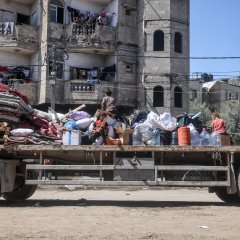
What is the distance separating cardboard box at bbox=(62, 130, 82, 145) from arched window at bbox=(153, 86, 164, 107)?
20.6 m

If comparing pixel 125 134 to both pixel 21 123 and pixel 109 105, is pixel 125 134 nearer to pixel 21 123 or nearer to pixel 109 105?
pixel 109 105

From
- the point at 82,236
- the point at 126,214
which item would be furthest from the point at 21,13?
the point at 82,236

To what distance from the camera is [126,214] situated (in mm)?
8820

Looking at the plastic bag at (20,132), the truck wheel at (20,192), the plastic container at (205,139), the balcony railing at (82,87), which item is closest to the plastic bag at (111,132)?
the plastic bag at (20,132)

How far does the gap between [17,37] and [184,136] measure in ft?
70.2

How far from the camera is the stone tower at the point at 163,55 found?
30578mm

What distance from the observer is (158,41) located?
31297mm

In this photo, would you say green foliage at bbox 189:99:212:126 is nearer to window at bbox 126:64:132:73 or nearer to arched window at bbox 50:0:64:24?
window at bbox 126:64:132:73

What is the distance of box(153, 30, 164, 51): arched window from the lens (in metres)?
31.2

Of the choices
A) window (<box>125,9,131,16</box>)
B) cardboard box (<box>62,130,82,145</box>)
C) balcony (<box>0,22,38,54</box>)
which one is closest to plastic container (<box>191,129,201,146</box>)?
cardboard box (<box>62,130,82,145</box>)

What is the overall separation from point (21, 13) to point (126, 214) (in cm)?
2571

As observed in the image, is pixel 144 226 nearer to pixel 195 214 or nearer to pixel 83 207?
pixel 195 214

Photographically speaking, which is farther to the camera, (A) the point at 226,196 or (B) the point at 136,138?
(A) the point at 226,196

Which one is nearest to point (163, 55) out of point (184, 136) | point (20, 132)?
point (184, 136)
